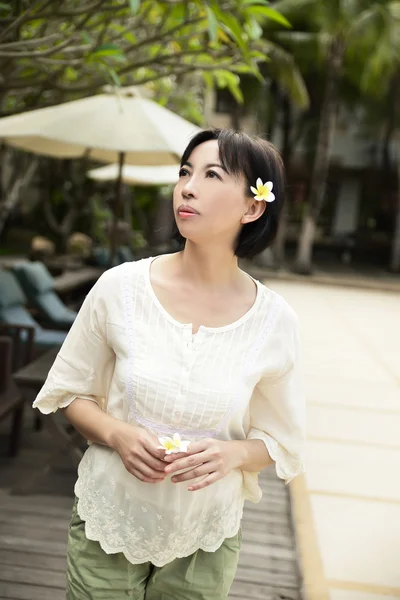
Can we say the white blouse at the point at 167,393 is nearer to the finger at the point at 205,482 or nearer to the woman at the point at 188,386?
the woman at the point at 188,386

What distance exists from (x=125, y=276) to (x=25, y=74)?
4060mm

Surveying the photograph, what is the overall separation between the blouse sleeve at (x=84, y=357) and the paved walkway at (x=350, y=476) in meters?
2.00

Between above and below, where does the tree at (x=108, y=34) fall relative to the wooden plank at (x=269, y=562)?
above

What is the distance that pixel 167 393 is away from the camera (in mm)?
1458

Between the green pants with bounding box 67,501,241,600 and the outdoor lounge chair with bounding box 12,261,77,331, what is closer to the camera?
the green pants with bounding box 67,501,241,600

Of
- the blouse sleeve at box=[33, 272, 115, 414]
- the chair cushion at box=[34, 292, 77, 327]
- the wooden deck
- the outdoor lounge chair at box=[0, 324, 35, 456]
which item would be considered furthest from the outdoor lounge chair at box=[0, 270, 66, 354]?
the blouse sleeve at box=[33, 272, 115, 414]

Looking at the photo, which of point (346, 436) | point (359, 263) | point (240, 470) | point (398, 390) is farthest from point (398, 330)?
point (359, 263)

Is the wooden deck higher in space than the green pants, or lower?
lower

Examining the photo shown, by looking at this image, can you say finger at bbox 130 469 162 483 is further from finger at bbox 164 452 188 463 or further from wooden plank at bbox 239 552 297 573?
wooden plank at bbox 239 552 297 573

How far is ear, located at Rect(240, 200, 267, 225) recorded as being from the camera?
152 cm

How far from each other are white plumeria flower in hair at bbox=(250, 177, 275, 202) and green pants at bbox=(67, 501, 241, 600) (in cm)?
79

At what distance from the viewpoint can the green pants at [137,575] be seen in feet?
5.02

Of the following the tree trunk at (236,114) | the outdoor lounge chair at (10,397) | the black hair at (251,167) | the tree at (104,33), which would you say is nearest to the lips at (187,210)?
the black hair at (251,167)

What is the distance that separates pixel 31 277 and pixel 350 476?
3.66m
